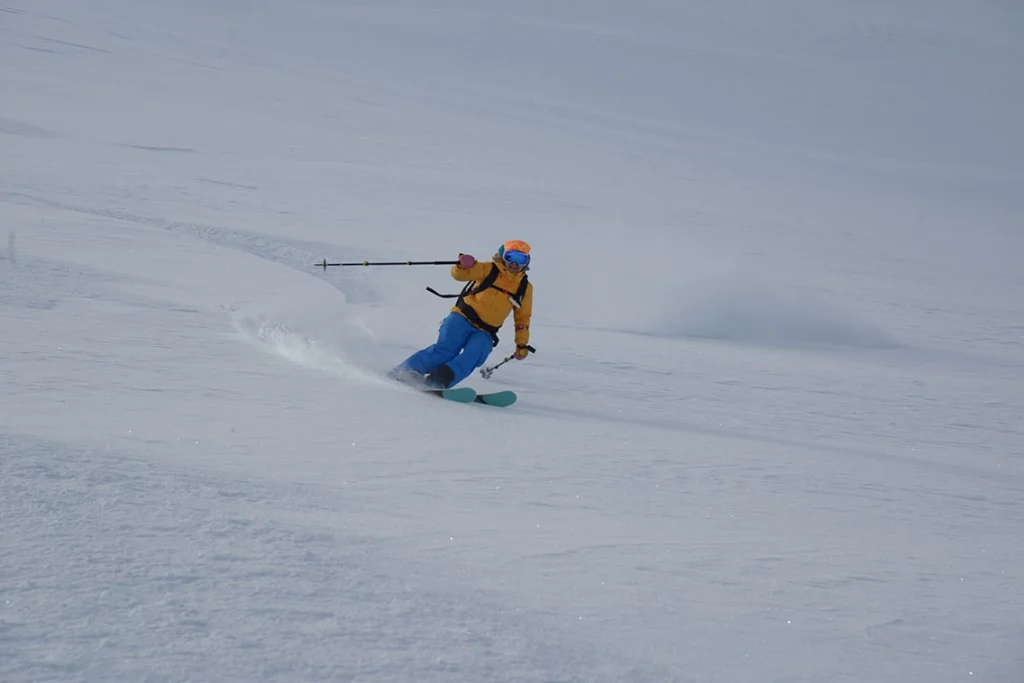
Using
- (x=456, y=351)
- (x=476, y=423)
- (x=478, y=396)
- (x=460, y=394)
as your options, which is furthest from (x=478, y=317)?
(x=476, y=423)

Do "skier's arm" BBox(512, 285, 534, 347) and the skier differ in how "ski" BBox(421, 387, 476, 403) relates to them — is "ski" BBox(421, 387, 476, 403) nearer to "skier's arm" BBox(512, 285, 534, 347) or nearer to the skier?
the skier

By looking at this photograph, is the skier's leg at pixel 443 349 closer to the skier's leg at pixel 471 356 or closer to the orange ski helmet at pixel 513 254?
the skier's leg at pixel 471 356

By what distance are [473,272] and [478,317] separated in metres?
0.29

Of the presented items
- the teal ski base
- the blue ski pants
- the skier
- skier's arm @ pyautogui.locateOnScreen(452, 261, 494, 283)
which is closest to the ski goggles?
the skier

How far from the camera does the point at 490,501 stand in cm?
383

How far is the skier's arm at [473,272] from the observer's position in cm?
673

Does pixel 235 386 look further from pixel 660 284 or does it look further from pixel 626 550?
pixel 660 284

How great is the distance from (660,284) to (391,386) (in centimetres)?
589

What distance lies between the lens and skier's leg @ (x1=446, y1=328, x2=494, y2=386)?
21.9 ft

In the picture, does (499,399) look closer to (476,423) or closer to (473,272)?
(476,423)

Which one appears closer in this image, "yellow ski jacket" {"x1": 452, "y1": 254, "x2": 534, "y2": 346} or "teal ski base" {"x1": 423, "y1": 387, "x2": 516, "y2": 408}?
"teal ski base" {"x1": 423, "y1": 387, "x2": 516, "y2": 408}

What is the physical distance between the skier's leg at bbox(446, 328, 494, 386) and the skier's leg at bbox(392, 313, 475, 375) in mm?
43

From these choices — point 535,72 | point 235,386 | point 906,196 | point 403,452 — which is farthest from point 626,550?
point 535,72

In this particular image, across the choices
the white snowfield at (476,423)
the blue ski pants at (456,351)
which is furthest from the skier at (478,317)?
the white snowfield at (476,423)
